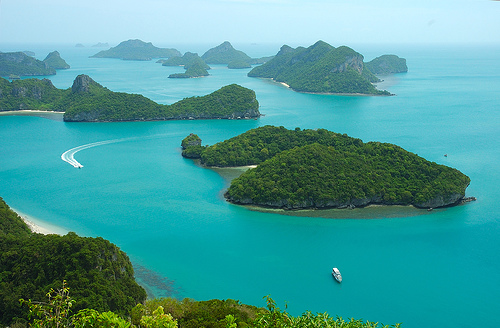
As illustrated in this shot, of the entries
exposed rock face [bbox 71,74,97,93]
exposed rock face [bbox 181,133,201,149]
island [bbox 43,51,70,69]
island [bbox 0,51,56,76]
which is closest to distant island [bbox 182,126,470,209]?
exposed rock face [bbox 181,133,201,149]

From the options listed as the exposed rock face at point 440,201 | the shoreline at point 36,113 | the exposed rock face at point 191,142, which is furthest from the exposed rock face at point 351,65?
the exposed rock face at point 440,201

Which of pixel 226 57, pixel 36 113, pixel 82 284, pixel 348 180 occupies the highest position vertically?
Answer: pixel 226 57

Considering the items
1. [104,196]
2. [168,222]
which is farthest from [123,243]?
[104,196]

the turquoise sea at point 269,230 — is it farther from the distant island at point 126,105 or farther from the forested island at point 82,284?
the distant island at point 126,105

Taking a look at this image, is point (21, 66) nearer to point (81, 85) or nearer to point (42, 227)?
point (81, 85)

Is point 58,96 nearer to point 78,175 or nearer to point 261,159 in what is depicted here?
point 78,175

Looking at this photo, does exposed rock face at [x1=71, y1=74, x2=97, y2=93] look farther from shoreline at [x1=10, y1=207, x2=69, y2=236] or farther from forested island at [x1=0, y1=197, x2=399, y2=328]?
forested island at [x1=0, y1=197, x2=399, y2=328]

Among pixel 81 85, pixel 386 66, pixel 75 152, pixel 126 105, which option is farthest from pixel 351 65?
pixel 75 152

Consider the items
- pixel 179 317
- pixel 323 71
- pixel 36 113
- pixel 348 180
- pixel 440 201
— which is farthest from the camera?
pixel 323 71
